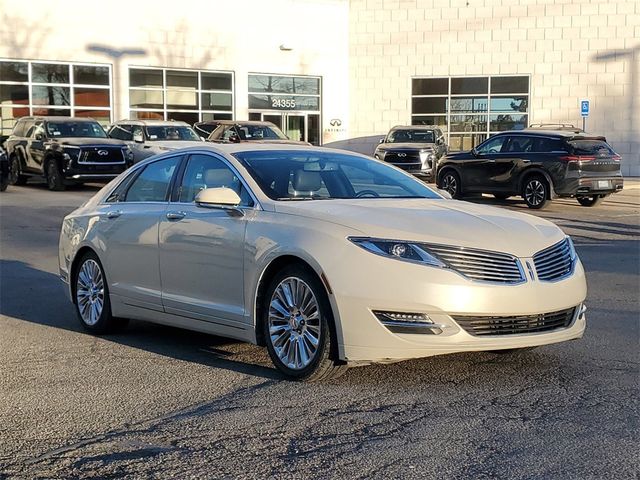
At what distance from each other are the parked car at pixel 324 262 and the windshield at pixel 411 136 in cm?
2130

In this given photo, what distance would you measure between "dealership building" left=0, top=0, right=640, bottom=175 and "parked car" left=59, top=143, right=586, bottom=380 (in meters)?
26.6

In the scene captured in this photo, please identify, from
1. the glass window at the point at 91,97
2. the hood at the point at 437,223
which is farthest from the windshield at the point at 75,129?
the hood at the point at 437,223

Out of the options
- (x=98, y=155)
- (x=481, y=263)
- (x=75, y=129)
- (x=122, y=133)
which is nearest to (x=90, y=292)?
(x=481, y=263)

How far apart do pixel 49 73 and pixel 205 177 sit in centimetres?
2724

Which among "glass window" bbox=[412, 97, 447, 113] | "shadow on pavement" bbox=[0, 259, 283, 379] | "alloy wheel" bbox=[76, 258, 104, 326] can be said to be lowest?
"shadow on pavement" bbox=[0, 259, 283, 379]

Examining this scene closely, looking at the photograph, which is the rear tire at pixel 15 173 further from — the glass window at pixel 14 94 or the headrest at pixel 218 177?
the headrest at pixel 218 177

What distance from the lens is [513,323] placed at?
A: 6.11 meters

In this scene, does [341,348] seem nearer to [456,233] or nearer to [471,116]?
[456,233]

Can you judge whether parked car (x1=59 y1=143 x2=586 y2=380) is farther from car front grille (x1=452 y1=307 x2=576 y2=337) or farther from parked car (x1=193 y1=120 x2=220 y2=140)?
parked car (x1=193 y1=120 x2=220 y2=140)

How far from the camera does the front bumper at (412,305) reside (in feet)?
19.1

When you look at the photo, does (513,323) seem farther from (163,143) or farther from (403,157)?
(403,157)

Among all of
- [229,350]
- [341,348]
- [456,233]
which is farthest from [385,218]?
[229,350]

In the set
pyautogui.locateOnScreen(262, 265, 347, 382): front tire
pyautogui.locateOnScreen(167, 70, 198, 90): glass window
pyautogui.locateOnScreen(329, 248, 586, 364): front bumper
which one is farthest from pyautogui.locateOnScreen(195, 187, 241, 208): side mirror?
pyautogui.locateOnScreen(167, 70, 198, 90): glass window

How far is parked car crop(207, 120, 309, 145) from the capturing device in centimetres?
2730
